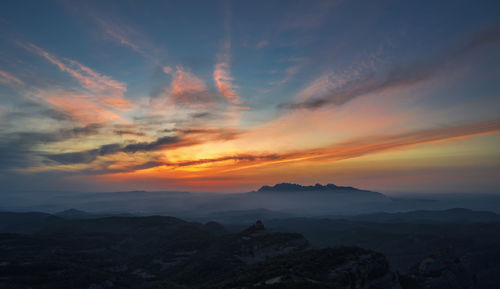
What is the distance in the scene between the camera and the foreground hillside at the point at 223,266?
6322cm

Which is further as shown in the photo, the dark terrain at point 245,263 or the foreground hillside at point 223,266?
the dark terrain at point 245,263

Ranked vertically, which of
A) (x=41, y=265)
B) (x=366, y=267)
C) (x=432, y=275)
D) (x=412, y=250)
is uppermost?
(x=41, y=265)

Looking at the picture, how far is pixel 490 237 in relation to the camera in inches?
7397

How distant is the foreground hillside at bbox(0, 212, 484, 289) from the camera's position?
6322 centimetres

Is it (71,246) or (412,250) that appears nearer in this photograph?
(71,246)

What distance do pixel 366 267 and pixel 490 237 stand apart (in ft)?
626

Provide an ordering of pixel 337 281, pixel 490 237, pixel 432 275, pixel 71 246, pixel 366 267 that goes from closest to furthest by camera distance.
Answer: pixel 337 281
pixel 366 267
pixel 432 275
pixel 71 246
pixel 490 237

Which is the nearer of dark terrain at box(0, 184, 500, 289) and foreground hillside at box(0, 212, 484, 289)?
foreground hillside at box(0, 212, 484, 289)

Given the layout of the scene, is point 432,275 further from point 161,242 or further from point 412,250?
point 161,242

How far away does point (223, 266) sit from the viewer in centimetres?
9856

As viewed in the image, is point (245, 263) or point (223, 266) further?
point (245, 263)

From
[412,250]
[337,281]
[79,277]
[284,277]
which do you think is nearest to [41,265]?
[79,277]

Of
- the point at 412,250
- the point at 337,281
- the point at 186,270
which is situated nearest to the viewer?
the point at 337,281

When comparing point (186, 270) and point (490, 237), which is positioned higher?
point (186, 270)
